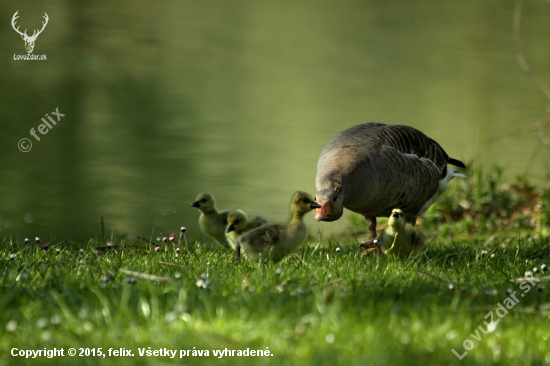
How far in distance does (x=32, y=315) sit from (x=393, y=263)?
3.14 m

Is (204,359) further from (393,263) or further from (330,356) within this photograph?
(393,263)

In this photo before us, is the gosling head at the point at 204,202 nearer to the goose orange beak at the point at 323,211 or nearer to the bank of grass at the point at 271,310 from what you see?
the bank of grass at the point at 271,310

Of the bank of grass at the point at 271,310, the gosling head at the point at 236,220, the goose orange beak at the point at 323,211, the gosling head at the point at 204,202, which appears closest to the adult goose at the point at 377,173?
the goose orange beak at the point at 323,211

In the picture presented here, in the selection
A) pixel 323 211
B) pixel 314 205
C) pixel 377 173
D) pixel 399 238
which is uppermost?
pixel 377 173

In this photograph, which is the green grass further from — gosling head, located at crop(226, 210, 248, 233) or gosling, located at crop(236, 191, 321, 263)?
gosling head, located at crop(226, 210, 248, 233)

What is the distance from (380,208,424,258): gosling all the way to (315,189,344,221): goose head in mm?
499

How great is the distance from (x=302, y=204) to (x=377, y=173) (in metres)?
1.38

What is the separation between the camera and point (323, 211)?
6875 mm

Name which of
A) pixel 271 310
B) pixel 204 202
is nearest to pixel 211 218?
pixel 204 202

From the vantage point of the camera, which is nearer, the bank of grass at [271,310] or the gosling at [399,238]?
the bank of grass at [271,310]

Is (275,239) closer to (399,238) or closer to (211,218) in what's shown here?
(399,238)

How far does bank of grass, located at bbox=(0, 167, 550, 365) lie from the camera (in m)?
3.92

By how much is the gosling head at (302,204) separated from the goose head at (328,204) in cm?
19

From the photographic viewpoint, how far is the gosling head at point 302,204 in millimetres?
6512
